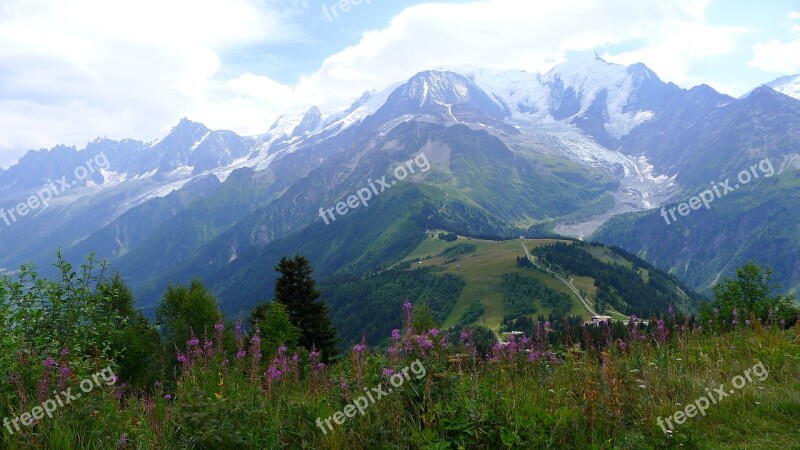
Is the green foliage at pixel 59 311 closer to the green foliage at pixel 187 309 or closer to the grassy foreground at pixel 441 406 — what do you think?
the grassy foreground at pixel 441 406

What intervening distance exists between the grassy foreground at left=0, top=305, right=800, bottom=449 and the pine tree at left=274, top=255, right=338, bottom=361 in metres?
44.2

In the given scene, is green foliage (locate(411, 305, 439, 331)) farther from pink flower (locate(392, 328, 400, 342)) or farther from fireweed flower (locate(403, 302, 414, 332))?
pink flower (locate(392, 328, 400, 342))

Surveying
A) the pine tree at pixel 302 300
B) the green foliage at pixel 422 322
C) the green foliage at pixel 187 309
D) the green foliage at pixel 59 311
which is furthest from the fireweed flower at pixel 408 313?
the green foliage at pixel 187 309

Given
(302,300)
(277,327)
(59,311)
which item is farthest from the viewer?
(302,300)

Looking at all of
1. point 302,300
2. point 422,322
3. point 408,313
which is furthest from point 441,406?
point 302,300

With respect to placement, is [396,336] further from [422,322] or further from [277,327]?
[277,327]

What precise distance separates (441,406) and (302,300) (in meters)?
48.0

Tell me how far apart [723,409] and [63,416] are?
9447 mm

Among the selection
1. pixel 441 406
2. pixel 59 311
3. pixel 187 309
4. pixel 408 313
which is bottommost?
pixel 187 309

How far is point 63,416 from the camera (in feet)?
19.8

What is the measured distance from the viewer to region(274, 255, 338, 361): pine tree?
169 feet

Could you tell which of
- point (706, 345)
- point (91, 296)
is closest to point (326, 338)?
point (91, 296)

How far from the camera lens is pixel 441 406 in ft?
20.7

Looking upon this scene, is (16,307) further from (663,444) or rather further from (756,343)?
(756,343)
